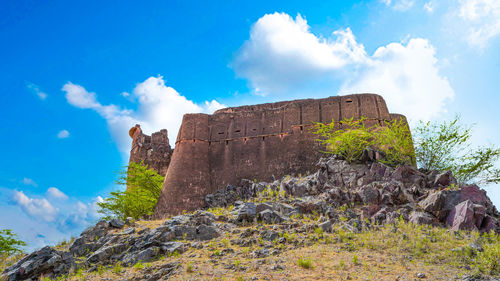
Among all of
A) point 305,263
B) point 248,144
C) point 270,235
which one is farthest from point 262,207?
point 248,144

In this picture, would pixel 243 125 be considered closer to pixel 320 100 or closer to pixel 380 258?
pixel 320 100

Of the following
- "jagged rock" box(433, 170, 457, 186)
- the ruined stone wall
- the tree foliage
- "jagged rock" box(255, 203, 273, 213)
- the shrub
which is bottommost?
the shrub

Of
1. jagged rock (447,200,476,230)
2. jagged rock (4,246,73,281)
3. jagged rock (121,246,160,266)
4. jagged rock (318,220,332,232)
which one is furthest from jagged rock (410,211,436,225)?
jagged rock (4,246,73,281)

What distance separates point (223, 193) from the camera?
2531 cm

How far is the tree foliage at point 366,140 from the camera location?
21859 mm

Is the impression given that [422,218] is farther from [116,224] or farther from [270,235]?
[116,224]

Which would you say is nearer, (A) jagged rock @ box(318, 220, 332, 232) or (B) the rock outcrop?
(A) jagged rock @ box(318, 220, 332, 232)

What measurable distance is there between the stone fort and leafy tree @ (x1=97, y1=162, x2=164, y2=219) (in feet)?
13.6

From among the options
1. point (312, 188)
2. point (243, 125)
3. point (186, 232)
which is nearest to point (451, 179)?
point (312, 188)

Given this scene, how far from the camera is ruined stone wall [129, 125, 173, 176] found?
3453 cm

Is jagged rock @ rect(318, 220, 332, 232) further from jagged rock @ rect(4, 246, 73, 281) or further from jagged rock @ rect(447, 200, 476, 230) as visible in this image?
jagged rock @ rect(4, 246, 73, 281)

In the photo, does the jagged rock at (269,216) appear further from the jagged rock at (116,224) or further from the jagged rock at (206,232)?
the jagged rock at (116,224)

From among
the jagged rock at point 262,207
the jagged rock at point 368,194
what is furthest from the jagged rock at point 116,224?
the jagged rock at point 368,194

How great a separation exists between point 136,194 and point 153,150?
575 centimetres
